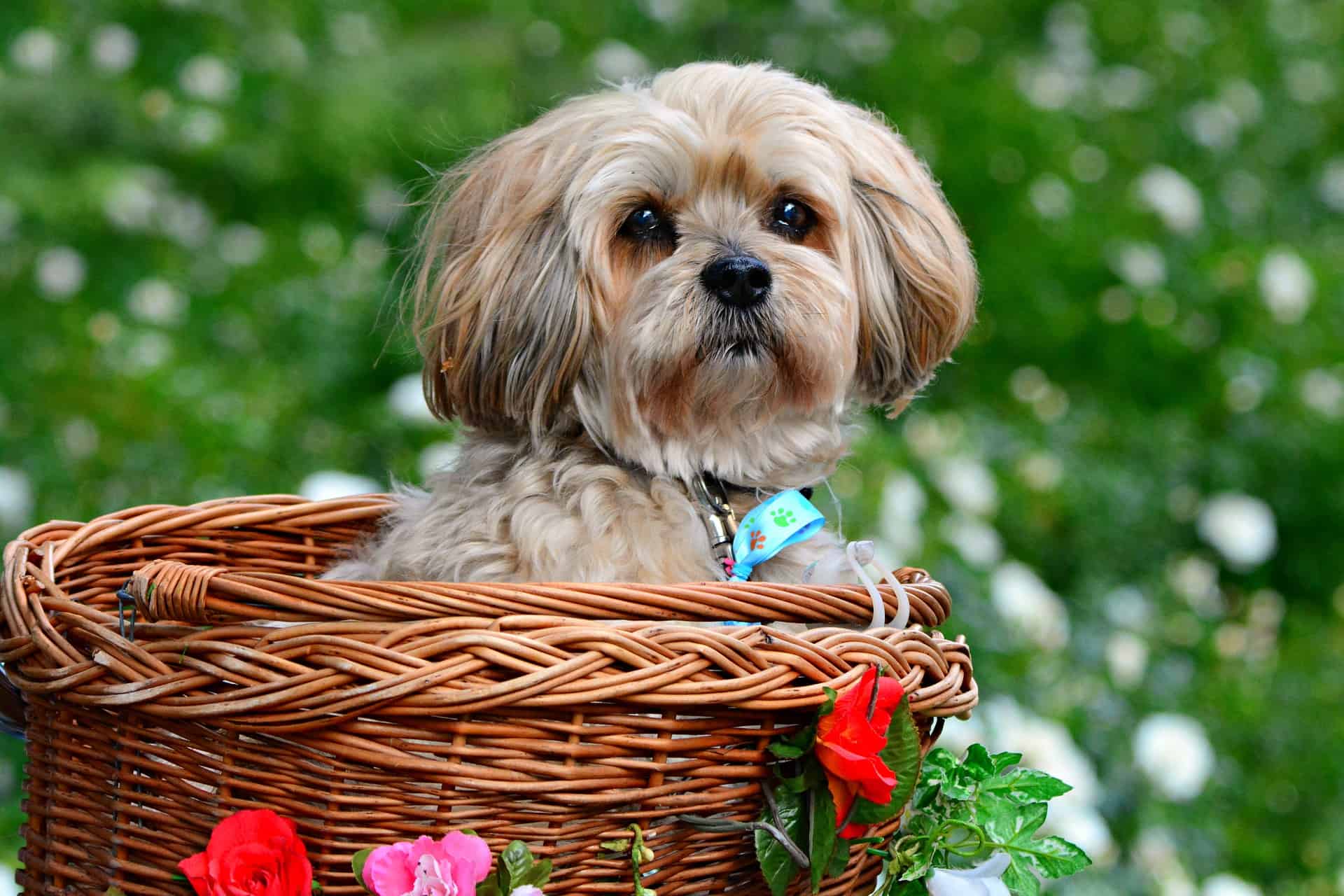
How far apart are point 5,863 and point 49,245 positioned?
293 cm

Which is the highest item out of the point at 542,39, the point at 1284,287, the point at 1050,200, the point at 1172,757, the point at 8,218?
the point at 8,218

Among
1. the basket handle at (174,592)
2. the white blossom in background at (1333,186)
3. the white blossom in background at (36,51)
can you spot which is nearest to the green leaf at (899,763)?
the basket handle at (174,592)

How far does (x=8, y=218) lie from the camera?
17.8ft

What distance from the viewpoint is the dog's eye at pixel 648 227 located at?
2.65 meters

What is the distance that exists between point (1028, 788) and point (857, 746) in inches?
15.1

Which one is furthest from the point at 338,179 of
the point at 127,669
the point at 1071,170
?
the point at 127,669

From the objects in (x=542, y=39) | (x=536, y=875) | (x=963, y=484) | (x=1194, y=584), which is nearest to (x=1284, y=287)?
(x=1194, y=584)

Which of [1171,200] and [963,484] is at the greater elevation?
[963,484]

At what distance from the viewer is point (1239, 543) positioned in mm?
5129

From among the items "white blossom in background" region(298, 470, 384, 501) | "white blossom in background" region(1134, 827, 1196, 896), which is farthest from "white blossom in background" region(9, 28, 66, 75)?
"white blossom in background" region(1134, 827, 1196, 896)

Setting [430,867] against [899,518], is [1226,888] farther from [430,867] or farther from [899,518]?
[430,867]

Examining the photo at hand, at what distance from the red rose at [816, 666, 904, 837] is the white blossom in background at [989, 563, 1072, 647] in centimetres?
245

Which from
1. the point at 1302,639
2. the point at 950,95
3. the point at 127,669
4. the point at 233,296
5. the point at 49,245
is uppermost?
the point at 127,669

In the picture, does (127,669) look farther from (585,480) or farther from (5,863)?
(5,863)
